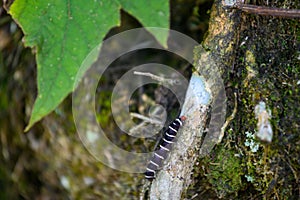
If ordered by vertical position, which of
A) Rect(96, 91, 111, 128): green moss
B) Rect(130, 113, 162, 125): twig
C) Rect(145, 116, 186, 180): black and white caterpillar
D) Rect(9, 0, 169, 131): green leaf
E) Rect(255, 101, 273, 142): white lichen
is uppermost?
Rect(9, 0, 169, 131): green leaf

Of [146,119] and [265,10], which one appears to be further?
[146,119]

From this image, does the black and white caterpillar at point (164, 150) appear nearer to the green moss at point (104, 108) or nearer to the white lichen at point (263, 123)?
the white lichen at point (263, 123)

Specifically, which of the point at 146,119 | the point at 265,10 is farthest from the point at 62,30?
the point at 265,10

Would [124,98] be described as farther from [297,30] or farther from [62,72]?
[297,30]

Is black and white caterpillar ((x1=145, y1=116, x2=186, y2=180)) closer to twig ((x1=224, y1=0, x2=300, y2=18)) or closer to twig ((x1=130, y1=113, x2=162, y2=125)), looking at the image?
twig ((x1=130, y1=113, x2=162, y2=125))

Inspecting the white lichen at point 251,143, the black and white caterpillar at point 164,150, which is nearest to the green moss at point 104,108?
the black and white caterpillar at point 164,150

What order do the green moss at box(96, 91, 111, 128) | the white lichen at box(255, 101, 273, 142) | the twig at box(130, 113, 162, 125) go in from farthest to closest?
the green moss at box(96, 91, 111, 128) → the twig at box(130, 113, 162, 125) → the white lichen at box(255, 101, 273, 142)

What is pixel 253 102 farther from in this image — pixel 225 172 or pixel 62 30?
Answer: pixel 62 30

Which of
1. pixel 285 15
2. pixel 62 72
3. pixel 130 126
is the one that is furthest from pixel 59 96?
pixel 285 15

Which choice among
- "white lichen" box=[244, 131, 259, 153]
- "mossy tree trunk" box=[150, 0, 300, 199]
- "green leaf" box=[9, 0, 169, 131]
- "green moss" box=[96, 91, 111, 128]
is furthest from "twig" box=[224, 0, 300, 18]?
"green moss" box=[96, 91, 111, 128]
